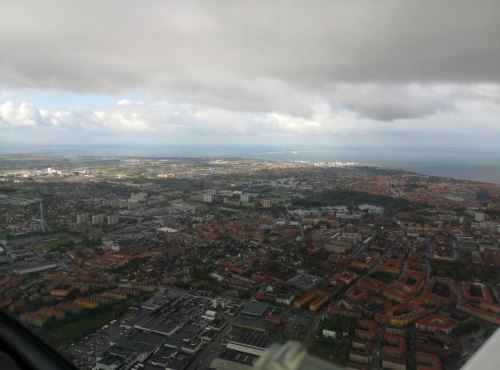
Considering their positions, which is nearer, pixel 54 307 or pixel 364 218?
pixel 54 307

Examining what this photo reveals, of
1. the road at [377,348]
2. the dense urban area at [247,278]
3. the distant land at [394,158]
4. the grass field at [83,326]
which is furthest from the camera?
the distant land at [394,158]

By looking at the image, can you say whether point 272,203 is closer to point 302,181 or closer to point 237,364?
point 302,181

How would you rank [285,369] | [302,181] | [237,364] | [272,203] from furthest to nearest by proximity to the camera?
1. [302,181]
2. [272,203]
3. [237,364]
4. [285,369]

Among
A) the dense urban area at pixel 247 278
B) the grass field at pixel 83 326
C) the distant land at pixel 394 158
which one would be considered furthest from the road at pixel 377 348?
the distant land at pixel 394 158

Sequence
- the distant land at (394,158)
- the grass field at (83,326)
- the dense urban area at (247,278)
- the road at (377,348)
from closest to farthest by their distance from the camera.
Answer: the road at (377,348) → the dense urban area at (247,278) → the grass field at (83,326) → the distant land at (394,158)

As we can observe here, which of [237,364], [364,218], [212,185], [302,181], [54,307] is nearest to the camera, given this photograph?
[237,364]

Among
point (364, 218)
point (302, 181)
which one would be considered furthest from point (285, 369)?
point (302, 181)

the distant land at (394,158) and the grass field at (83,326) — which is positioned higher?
the distant land at (394,158)

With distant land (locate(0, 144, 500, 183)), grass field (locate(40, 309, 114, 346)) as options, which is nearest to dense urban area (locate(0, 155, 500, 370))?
grass field (locate(40, 309, 114, 346))

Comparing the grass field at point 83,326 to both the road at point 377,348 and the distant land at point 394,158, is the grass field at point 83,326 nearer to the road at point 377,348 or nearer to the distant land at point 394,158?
the road at point 377,348

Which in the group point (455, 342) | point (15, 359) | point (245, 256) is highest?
point (15, 359)
